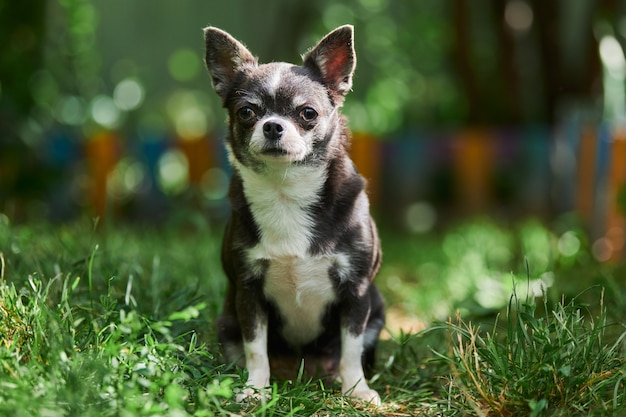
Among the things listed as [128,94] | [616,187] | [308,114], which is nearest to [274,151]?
[308,114]

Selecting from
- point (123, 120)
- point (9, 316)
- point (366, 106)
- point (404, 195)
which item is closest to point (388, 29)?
point (366, 106)

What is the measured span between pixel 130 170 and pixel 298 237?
4789mm

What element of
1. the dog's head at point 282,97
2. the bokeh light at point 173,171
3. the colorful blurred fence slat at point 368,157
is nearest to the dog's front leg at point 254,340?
the dog's head at point 282,97

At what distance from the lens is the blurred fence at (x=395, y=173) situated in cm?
686

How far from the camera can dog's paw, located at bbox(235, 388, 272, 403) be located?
262 centimetres

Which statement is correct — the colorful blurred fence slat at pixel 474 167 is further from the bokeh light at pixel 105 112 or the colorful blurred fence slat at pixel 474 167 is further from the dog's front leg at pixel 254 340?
the dog's front leg at pixel 254 340

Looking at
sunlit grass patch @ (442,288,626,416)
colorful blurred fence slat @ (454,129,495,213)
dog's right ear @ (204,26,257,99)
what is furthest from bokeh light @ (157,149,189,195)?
sunlit grass patch @ (442,288,626,416)

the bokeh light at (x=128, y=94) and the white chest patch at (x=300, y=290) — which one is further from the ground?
the white chest patch at (x=300, y=290)

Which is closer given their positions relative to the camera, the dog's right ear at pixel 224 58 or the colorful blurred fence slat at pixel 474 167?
the dog's right ear at pixel 224 58

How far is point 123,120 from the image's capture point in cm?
795

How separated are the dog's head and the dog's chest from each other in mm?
88

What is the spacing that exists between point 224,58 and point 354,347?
4.21 ft

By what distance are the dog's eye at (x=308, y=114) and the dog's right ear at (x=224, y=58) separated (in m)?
0.35

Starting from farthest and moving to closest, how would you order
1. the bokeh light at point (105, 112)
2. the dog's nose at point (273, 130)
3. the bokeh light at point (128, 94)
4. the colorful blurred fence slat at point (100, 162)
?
the bokeh light at point (128, 94), the bokeh light at point (105, 112), the colorful blurred fence slat at point (100, 162), the dog's nose at point (273, 130)
